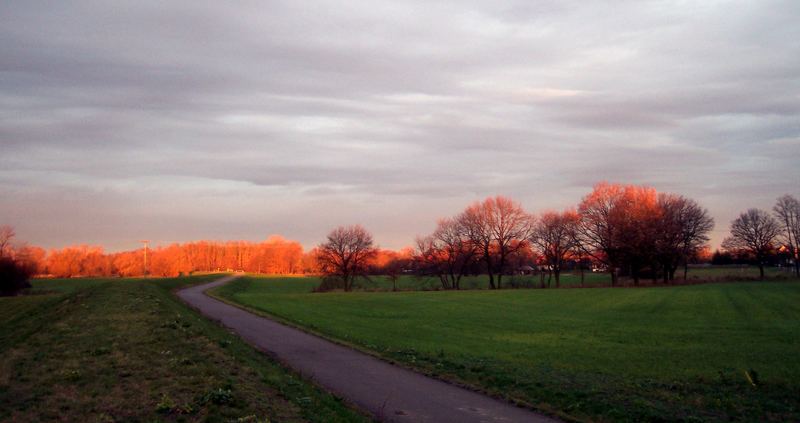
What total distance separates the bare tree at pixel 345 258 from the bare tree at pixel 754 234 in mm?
71893

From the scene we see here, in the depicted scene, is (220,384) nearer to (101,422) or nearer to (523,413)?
(101,422)

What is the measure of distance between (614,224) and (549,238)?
13.1 meters

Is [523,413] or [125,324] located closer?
[523,413]

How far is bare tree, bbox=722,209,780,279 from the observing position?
350 feet

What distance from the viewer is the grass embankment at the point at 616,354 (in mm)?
12219

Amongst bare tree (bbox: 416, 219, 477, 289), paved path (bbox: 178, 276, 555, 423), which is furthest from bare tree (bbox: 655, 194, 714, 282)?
paved path (bbox: 178, 276, 555, 423)

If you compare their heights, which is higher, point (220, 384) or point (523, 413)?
point (220, 384)

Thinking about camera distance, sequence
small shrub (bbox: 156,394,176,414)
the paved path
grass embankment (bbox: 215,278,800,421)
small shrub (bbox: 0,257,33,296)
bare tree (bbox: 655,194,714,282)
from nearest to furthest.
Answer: small shrub (bbox: 156,394,176,414)
the paved path
grass embankment (bbox: 215,278,800,421)
small shrub (bbox: 0,257,33,296)
bare tree (bbox: 655,194,714,282)

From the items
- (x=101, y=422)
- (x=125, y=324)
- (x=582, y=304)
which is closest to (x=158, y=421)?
A: (x=101, y=422)

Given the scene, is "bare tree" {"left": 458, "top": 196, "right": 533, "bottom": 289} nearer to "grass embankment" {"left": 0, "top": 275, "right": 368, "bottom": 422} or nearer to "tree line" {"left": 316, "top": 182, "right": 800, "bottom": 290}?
"tree line" {"left": 316, "top": 182, "right": 800, "bottom": 290}

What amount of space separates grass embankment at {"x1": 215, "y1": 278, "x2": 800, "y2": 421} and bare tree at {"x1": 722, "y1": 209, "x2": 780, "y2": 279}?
235 feet

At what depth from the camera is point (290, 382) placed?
540 inches

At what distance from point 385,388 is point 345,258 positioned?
250 feet

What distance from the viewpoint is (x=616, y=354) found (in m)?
21.0
